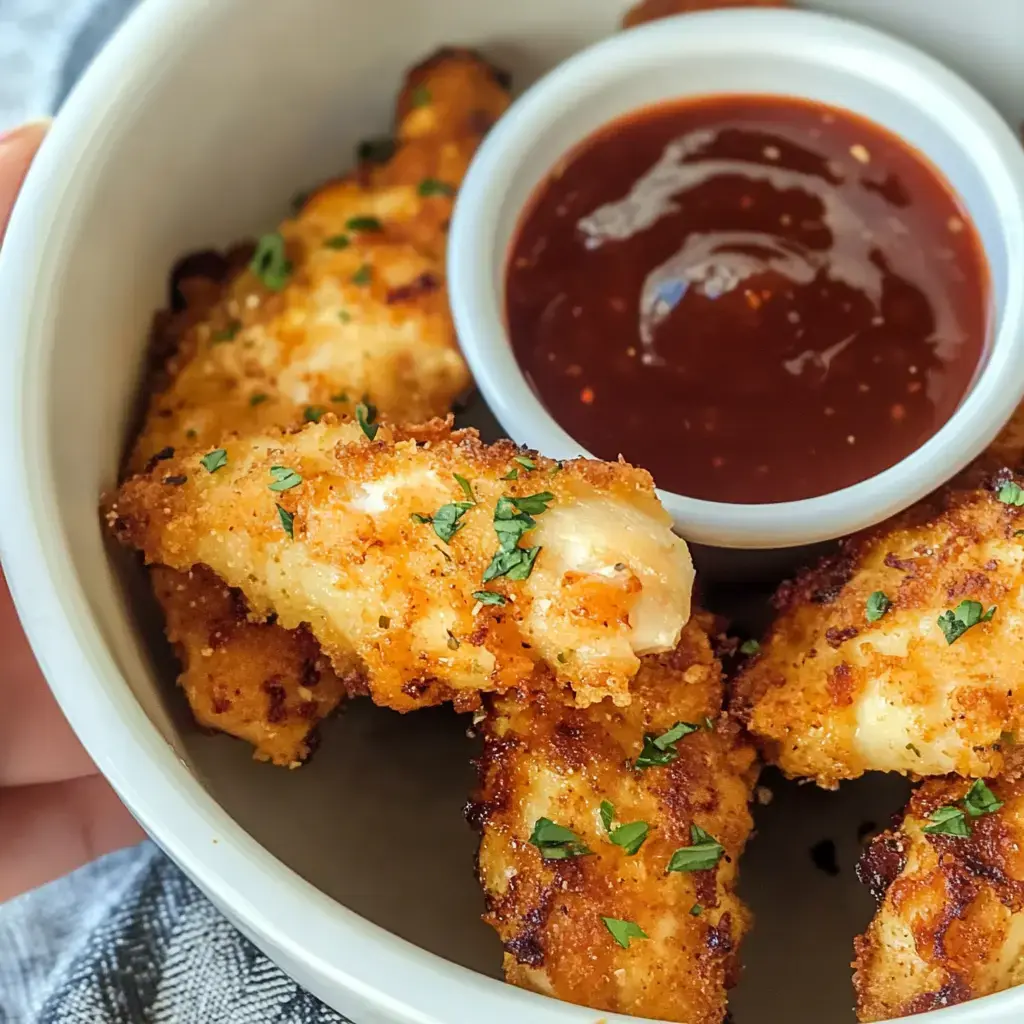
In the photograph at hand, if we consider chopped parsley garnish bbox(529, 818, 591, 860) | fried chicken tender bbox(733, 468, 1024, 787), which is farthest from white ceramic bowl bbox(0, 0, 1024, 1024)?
fried chicken tender bbox(733, 468, 1024, 787)

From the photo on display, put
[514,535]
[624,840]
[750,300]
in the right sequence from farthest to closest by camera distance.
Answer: [750,300], [624,840], [514,535]

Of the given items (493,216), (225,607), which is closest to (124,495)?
(225,607)

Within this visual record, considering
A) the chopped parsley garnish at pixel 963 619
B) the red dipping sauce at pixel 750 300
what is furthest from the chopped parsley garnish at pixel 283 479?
the chopped parsley garnish at pixel 963 619

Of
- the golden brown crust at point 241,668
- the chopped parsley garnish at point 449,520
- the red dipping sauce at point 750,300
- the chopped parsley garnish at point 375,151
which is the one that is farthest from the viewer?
the chopped parsley garnish at point 375,151

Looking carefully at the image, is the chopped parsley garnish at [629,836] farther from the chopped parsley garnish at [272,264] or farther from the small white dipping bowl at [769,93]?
the chopped parsley garnish at [272,264]

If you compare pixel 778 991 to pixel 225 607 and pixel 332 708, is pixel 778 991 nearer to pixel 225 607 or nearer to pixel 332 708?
pixel 332 708

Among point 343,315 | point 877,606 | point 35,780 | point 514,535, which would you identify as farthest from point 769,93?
point 35,780

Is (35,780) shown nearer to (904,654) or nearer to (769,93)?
(904,654)
